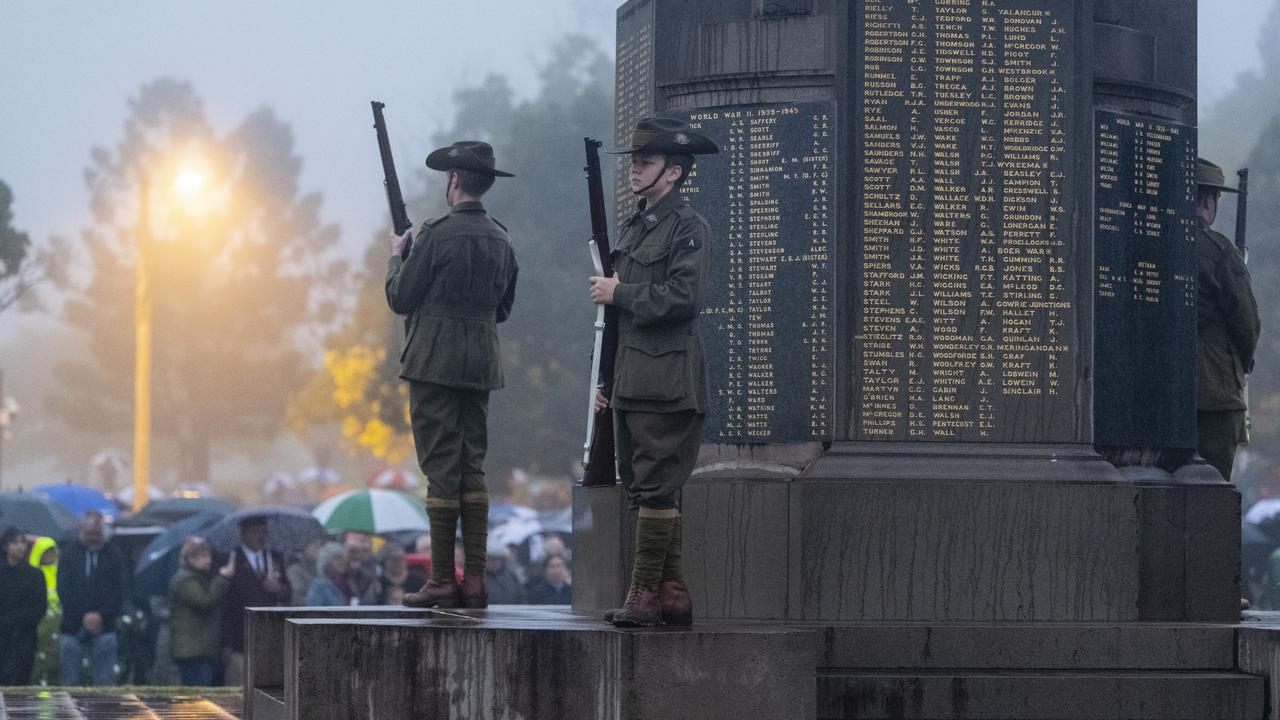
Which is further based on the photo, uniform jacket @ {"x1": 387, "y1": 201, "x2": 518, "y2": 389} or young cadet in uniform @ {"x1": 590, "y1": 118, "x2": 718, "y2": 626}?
uniform jacket @ {"x1": 387, "y1": 201, "x2": 518, "y2": 389}

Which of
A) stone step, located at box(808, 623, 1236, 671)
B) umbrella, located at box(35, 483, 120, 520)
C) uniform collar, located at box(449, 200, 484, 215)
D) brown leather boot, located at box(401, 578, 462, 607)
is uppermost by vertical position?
uniform collar, located at box(449, 200, 484, 215)

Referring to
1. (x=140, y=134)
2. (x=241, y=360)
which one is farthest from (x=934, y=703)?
(x=140, y=134)

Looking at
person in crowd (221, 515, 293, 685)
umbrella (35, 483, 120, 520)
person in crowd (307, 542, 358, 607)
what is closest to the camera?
person in crowd (221, 515, 293, 685)

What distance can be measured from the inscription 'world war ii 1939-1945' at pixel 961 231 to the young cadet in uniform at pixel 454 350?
2.04 metres

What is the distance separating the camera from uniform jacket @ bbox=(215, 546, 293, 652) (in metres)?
18.6

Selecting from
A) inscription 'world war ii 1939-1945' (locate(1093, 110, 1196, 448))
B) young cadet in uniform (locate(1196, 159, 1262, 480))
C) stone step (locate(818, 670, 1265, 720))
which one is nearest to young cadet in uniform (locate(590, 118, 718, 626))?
stone step (locate(818, 670, 1265, 720))

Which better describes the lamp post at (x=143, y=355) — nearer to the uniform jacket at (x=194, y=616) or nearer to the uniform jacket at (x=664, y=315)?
the uniform jacket at (x=194, y=616)

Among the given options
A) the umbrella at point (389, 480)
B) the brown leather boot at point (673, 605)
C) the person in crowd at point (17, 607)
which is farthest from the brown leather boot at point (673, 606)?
the umbrella at point (389, 480)

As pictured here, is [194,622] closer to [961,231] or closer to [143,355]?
[961,231]

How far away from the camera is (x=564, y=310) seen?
5747cm

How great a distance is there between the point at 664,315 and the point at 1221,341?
5548 millimetres

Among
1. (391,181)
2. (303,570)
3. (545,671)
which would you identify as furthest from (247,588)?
(545,671)

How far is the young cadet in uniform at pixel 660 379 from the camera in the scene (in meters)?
9.38

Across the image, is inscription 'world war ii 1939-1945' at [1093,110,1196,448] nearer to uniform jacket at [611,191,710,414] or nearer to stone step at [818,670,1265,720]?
stone step at [818,670,1265,720]
